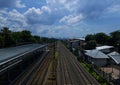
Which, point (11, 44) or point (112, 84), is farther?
point (11, 44)

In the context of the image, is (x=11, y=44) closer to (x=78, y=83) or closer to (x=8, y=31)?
(x=8, y=31)

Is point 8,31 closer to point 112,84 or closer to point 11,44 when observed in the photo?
point 11,44

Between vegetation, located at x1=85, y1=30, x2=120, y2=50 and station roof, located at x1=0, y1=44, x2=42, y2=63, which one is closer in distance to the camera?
station roof, located at x1=0, y1=44, x2=42, y2=63

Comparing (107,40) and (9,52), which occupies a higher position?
(107,40)

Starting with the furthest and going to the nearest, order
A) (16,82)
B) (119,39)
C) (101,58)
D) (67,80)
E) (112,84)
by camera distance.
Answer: (119,39) < (101,58) < (67,80) < (16,82) < (112,84)

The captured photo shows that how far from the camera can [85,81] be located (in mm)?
30422

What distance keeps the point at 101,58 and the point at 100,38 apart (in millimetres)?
50724

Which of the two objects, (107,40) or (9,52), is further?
(107,40)

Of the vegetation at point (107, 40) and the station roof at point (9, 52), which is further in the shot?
the vegetation at point (107, 40)

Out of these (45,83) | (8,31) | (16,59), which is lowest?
(45,83)

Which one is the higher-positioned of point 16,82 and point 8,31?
point 8,31

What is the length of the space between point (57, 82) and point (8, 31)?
44007 mm

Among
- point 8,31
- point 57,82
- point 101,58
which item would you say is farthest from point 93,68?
point 8,31

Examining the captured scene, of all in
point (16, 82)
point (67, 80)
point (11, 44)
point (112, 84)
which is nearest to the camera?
point (112, 84)
